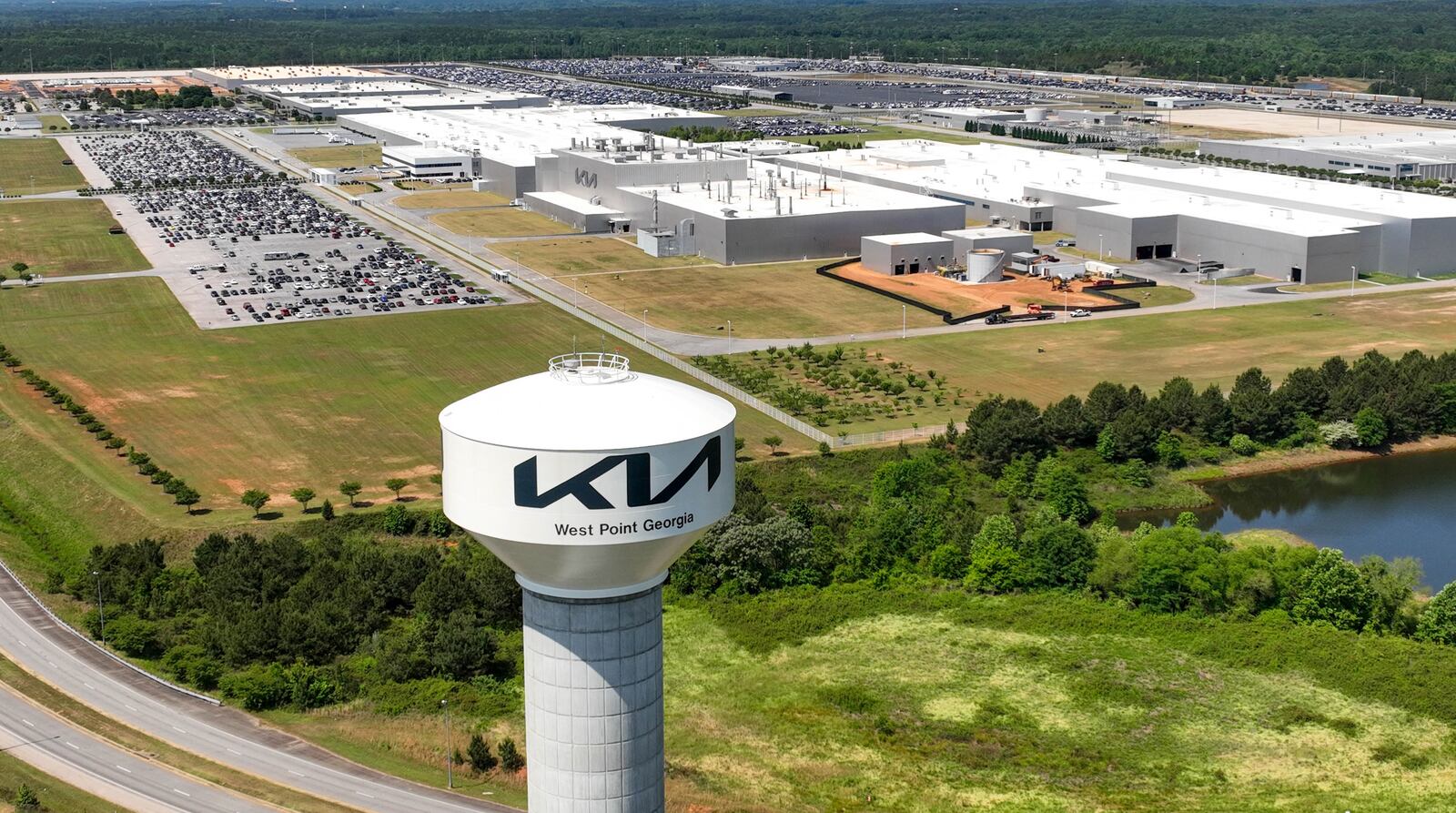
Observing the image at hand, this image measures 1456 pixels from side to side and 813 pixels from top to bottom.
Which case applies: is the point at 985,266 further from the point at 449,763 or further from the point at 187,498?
the point at 449,763

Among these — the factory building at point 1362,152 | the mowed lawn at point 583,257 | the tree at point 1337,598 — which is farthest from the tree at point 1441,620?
the factory building at point 1362,152

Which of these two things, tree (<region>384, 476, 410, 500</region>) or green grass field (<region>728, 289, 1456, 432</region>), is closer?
tree (<region>384, 476, 410, 500</region>)

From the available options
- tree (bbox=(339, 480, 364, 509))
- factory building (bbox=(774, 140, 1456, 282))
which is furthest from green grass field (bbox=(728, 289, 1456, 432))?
tree (bbox=(339, 480, 364, 509))

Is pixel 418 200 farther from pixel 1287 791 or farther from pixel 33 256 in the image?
pixel 1287 791

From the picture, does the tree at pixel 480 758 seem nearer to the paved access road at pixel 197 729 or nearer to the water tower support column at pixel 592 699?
the paved access road at pixel 197 729

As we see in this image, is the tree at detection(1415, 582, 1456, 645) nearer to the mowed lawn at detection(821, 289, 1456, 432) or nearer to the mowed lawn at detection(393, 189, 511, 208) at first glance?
the mowed lawn at detection(821, 289, 1456, 432)

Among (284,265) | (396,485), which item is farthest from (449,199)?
(396,485)
